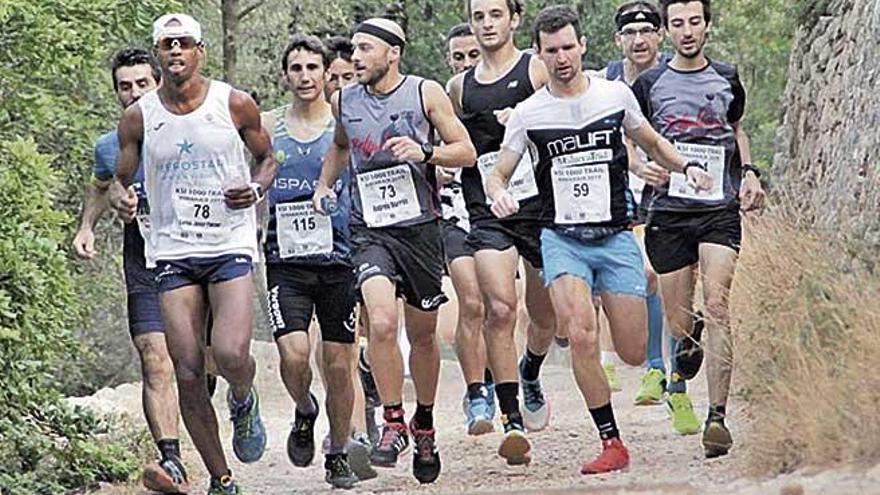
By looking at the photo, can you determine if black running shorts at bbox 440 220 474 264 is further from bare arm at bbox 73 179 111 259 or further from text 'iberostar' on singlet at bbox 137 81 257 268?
text 'iberostar' on singlet at bbox 137 81 257 268

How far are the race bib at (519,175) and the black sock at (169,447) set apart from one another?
220cm

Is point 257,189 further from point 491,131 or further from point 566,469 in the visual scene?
point 566,469

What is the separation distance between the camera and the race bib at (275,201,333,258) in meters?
11.4

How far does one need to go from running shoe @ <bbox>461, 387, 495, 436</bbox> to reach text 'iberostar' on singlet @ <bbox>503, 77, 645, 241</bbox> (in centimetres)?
204

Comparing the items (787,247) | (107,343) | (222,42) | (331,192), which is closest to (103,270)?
(107,343)

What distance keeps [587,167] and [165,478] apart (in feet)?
8.72

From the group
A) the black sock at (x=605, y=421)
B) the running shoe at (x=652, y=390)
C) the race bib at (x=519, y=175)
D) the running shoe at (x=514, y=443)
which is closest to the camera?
the black sock at (x=605, y=421)

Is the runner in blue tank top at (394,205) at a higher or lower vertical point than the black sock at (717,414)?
higher

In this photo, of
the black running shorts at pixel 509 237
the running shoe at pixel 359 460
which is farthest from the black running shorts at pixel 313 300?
the black running shorts at pixel 509 237

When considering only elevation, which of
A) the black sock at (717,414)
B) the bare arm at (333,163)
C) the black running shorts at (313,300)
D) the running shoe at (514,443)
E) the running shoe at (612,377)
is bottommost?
the running shoe at (612,377)

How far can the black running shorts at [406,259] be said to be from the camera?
10.6 meters

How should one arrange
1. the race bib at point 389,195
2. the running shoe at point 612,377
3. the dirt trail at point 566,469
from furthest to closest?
the running shoe at point 612,377 < the race bib at point 389,195 < the dirt trail at point 566,469

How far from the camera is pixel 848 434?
798 centimetres

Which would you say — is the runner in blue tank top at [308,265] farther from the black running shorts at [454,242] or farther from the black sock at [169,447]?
the black sock at [169,447]
